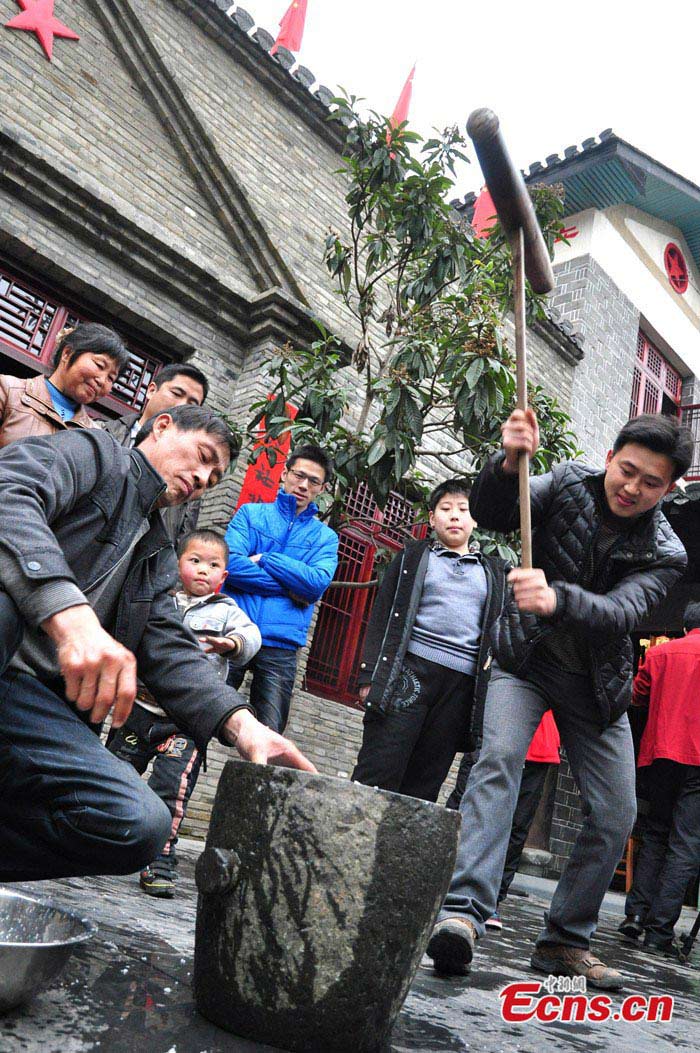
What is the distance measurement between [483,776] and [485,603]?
1.35 metres

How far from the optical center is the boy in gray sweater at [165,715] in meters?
3.67

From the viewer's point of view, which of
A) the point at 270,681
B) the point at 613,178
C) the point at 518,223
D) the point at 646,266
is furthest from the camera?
the point at 646,266

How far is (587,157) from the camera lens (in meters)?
12.3

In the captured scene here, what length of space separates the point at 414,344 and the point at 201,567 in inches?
93.3

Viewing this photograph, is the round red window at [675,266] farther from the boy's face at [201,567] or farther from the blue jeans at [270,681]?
the boy's face at [201,567]

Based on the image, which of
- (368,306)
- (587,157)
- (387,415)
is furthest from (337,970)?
(587,157)

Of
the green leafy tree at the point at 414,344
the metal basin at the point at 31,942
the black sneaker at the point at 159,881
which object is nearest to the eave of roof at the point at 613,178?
the green leafy tree at the point at 414,344

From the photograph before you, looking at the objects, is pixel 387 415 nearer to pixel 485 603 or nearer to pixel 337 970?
pixel 485 603

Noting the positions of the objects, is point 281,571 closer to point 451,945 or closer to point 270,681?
point 270,681

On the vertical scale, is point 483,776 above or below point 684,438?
below

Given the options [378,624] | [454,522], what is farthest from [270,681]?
[454,522]

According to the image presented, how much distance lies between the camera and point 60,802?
1.87 m

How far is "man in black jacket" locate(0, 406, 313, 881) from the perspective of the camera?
5.50ft

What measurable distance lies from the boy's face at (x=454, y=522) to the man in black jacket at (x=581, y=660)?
1.20 metres
